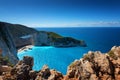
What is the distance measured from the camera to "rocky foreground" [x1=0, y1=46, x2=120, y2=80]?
1612 centimetres

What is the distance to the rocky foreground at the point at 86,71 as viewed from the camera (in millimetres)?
16125

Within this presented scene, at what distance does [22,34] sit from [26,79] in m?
158

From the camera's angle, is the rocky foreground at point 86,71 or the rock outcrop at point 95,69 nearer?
the rock outcrop at point 95,69

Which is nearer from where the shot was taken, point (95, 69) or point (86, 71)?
point (86, 71)

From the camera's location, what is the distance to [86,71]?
638 inches

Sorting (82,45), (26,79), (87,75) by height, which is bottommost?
(82,45)

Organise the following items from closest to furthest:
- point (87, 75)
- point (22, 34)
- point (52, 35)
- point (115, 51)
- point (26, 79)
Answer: point (87, 75), point (26, 79), point (115, 51), point (22, 34), point (52, 35)

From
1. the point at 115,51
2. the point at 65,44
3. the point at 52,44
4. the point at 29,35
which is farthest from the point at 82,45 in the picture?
Answer: the point at 115,51

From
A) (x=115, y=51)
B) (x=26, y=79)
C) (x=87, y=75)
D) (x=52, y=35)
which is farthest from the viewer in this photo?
(x=52, y=35)

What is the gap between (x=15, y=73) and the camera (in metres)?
19.2

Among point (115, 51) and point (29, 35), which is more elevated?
point (115, 51)

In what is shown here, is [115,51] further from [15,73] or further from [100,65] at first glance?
[15,73]

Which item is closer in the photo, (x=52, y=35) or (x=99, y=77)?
(x=99, y=77)

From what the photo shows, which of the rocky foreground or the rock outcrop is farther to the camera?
the rocky foreground
